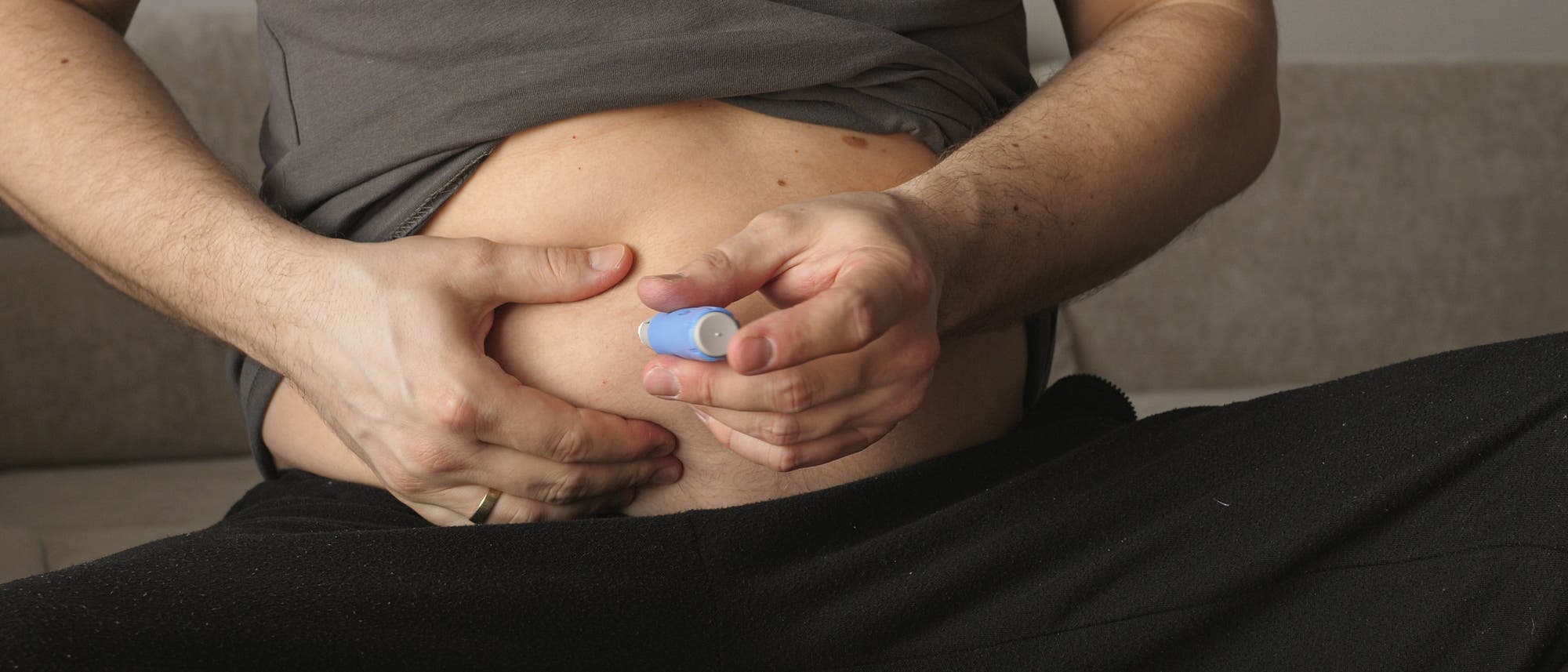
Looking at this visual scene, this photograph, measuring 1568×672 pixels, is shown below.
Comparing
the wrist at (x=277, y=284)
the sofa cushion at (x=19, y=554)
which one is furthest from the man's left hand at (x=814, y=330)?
the sofa cushion at (x=19, y=554)

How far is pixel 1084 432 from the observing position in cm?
79

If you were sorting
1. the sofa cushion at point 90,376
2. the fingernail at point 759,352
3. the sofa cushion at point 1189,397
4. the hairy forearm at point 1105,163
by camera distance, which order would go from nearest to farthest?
the fingernail at point 759,352 < the hairy forearm at point 1105,163 < the sofa cushion at point 90,376 < the sofa cushion at point 1189,397

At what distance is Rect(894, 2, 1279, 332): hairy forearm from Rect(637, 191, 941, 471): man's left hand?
67 millimetres

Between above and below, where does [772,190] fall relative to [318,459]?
above

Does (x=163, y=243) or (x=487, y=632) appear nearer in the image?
(x=487, y=632)

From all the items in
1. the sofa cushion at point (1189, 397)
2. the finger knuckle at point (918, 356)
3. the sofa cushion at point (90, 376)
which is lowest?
the sofa cushion at point (1189, 397)

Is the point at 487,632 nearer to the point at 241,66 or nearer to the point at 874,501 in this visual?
the point at 874,501

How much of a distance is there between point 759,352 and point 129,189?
487 mm

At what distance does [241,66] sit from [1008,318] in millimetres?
1459

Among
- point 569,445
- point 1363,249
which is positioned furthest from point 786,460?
point 1363,249

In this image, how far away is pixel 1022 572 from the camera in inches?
24.7

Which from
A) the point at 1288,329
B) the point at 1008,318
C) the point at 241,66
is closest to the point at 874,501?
the point at 1008,318

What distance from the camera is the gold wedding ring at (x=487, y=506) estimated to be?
0.67 m

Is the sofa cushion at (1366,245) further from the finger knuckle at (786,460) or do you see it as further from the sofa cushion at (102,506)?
the finger knuckle at (786,460)
